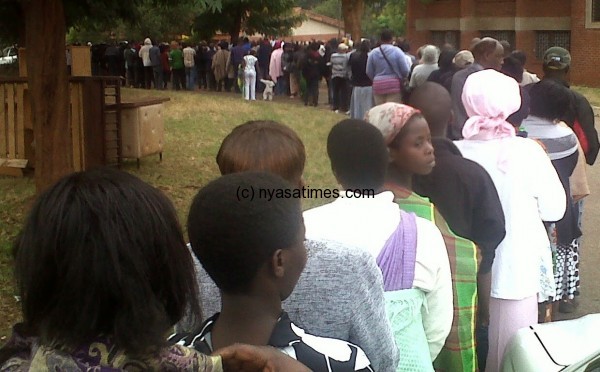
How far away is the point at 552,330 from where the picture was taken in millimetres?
4023

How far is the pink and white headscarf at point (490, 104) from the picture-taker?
4.36 m

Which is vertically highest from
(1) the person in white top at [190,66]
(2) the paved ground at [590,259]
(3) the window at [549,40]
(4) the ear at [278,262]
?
(3) the window at [549,40]

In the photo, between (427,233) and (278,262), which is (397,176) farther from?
(278,262)

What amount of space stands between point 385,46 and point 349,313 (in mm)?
10300

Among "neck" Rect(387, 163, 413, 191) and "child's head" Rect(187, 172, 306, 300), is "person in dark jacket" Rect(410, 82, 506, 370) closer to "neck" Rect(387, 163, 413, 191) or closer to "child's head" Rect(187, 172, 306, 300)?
"neck" Rect(387, 163, 413, 191)

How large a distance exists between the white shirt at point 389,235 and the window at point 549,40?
31982 mm

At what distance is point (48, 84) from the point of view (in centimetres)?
718

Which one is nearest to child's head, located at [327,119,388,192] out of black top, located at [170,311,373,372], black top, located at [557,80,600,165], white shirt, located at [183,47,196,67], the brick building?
black top, located at [170,311,373,372]

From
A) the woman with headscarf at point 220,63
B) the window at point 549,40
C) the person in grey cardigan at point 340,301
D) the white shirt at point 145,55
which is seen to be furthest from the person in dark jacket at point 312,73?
the person in grey cardigan at point 340,301

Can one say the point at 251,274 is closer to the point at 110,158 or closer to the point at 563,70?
the point at 563,70

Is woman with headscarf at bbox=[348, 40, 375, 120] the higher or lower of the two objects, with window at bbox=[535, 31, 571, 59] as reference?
lower

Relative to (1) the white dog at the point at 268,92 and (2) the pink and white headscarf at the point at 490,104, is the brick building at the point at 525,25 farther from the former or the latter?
(2) the pink and white headscarf at the point at 490,104

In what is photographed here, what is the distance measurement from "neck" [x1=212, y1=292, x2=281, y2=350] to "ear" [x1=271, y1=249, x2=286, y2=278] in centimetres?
6

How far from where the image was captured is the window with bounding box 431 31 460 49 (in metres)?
37.1
